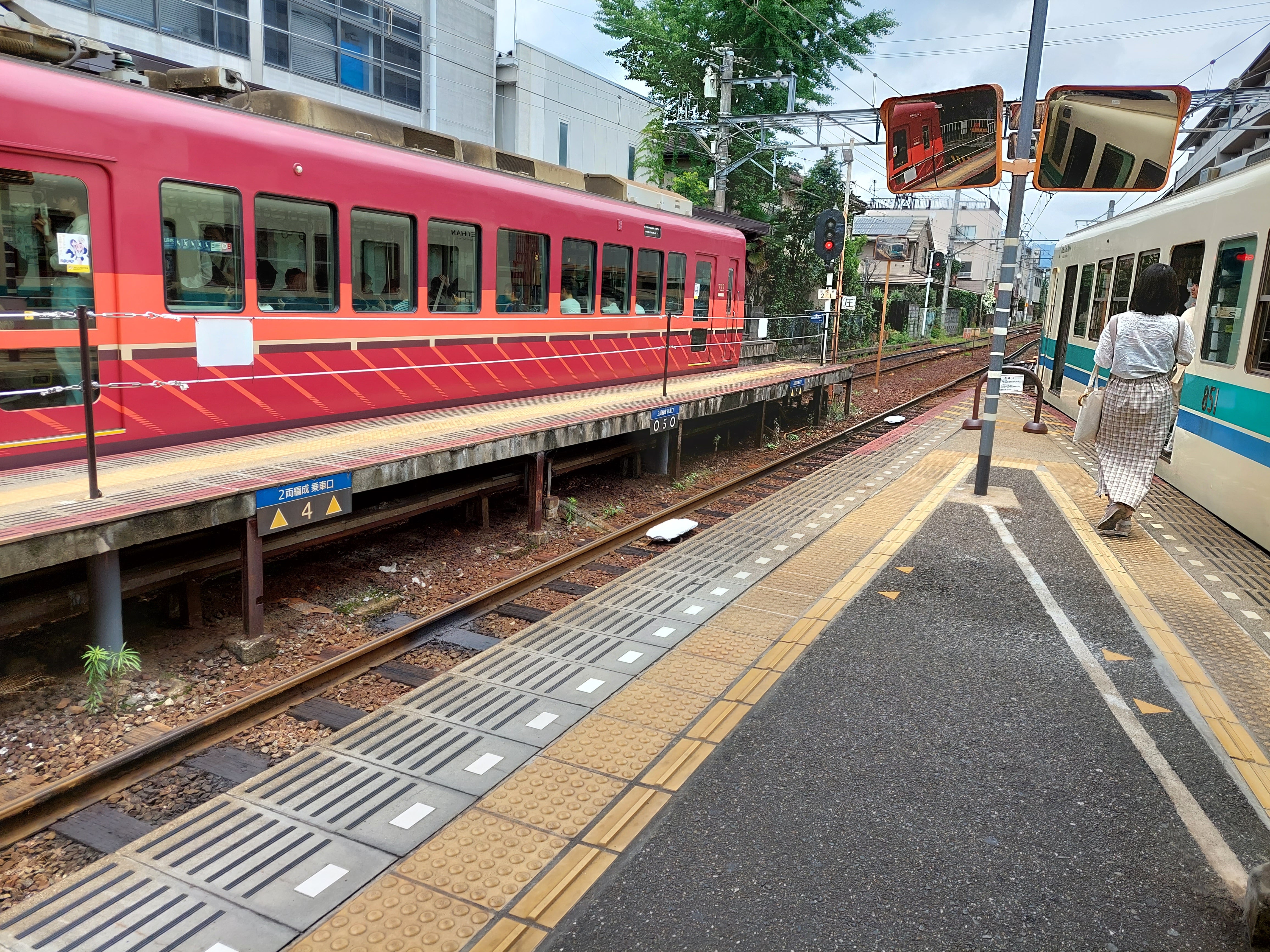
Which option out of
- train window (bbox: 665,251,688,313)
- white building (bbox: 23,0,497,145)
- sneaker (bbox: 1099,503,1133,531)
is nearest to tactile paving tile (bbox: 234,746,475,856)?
sneaker (bbox: 1099,503,1133,531)

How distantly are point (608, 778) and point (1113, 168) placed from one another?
308 inches

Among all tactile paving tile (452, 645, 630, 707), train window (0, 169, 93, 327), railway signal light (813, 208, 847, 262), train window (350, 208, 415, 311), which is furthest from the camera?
railway signal light (813, 208, 847, 262)

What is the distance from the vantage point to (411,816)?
12.0 ft

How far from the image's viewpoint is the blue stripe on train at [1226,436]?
295 inches

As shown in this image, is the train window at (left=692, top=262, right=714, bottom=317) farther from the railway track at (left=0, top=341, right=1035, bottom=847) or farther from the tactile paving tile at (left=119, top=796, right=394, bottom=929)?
the tactile paving tile at (left=119, top=796, right=394, bottom=929)

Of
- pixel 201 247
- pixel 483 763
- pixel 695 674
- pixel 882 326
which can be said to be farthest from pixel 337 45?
→ pixel 483 763

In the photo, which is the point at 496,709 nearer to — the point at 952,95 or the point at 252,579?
Result: the point at 252,579

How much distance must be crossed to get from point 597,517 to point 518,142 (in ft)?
70.2

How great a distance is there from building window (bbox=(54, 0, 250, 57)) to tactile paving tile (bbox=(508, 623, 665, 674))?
15.9 metres

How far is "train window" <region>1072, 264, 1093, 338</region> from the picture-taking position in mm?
14227

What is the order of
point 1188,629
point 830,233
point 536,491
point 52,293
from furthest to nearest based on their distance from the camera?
point 830,233 < point 536,491 < point 1188,629 < point 52,293

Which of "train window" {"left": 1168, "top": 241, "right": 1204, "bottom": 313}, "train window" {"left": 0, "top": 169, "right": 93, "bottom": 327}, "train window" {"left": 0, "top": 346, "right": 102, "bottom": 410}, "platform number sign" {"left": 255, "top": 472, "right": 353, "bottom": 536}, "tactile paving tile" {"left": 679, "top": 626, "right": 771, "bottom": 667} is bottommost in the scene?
"tactile paving tile" {"left": 679, "top": 626, "right": 771, "bottom": 667}

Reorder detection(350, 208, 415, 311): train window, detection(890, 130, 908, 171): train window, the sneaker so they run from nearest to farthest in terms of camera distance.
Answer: detection(350, 208, 415, 311): train window → the sneaker → detection(890, 130, 908, 171): train window

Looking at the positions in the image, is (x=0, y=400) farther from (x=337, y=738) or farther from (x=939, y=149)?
(x=939, y=149)
